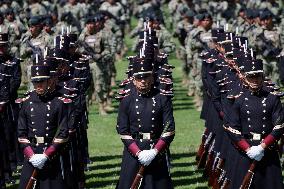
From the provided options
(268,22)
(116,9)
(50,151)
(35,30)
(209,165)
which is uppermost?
(35,30)

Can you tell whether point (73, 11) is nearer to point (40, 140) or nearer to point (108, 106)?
point (108, 106)

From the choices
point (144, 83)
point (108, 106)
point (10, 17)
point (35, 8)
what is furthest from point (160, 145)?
point (35, 8)

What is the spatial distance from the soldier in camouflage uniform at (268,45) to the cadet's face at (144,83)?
11459 millimetres

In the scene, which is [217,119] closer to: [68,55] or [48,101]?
[68,55]

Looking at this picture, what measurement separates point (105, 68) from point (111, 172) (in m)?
6.99

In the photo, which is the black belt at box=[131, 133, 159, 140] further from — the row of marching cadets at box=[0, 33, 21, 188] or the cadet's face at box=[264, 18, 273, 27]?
the cadet's face at box=[264, 18, 273, 27]

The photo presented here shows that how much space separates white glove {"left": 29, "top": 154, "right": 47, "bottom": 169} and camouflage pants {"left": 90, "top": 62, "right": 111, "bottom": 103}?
11.3 meters

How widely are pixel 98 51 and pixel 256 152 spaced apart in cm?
1140

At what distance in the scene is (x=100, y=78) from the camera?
2378 cm

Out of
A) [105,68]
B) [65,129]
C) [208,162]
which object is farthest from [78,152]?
[105,68]

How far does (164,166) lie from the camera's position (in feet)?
41.3

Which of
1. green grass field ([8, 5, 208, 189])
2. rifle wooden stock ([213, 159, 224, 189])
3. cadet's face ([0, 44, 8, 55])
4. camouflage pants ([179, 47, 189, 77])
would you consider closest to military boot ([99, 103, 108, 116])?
green grass field ([8, 5, 208, 189])

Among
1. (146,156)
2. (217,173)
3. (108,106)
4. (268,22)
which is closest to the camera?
(146,156)

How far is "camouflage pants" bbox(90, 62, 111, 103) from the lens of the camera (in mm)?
23700
